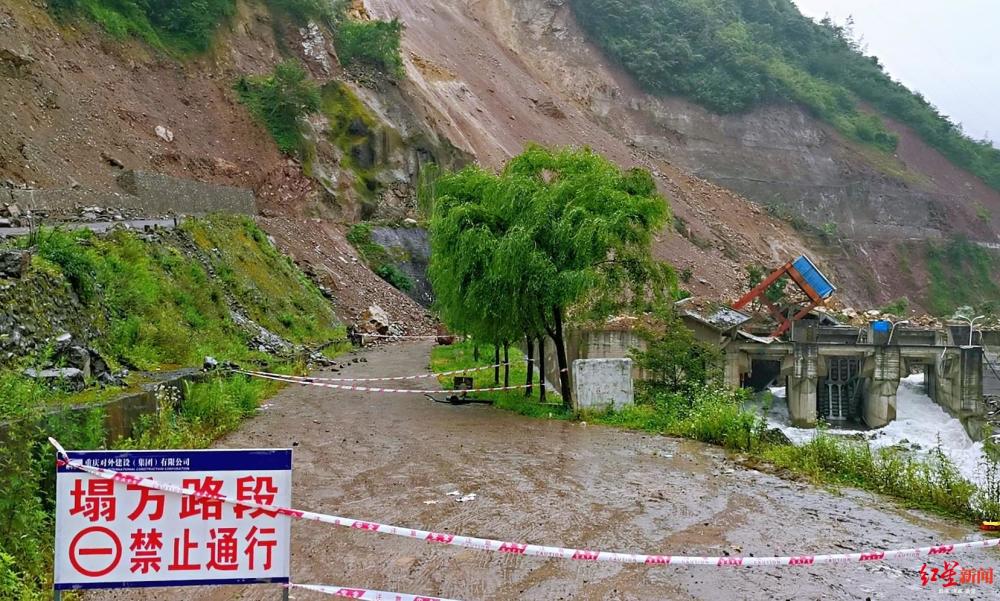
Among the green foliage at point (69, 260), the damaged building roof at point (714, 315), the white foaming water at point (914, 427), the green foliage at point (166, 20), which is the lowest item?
A: the white foaming water at point (914, 427)

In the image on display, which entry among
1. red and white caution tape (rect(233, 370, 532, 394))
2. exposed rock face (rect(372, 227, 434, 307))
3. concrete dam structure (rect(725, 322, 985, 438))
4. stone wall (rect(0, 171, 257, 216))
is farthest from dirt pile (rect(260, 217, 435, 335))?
concrete dam structure (rect(725, 322, 985, 438))

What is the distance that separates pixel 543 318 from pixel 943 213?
69.5 metres

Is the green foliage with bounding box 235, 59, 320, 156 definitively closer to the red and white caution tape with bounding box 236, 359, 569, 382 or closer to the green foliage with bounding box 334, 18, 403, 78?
the green foliage with bounding box 334, 18, 403, 78

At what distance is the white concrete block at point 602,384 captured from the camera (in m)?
14.0

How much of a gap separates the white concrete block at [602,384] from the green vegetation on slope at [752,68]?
62.2m

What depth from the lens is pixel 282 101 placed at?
34.2 m

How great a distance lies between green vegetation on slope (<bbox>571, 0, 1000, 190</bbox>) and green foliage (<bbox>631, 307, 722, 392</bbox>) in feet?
197

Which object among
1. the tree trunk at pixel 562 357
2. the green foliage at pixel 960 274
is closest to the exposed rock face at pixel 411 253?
the tree trunk at pixel 562 357

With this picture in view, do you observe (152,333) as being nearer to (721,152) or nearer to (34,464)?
(34,464)

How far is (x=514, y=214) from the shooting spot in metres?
13.9

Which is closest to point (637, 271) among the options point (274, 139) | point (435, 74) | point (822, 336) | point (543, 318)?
point (543, 318)

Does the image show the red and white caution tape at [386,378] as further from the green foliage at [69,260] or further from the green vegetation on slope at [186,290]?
the green foliage at [69,260]

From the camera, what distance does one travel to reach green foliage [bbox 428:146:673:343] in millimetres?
13180

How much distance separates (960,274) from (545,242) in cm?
6639
